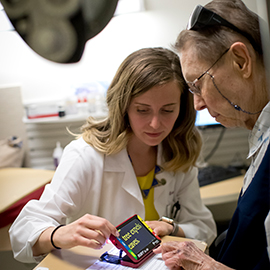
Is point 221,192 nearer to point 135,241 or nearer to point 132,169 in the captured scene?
point 132,169

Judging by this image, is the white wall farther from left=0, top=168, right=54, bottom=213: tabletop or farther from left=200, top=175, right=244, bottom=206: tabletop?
left=200, top=175, right=244, bottom=206: tabletop

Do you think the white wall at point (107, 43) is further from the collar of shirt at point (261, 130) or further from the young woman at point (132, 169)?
the collar of shirt at point (261, 130)

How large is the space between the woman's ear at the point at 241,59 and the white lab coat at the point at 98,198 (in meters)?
0.68

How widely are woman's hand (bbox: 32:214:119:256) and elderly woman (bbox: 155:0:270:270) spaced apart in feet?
0.69

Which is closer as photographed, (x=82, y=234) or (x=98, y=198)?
(x=82, y=234)

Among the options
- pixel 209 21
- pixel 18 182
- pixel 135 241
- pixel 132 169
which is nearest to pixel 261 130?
pixel 209 21

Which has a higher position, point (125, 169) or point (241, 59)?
point (241, 59)

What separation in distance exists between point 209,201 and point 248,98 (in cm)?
122

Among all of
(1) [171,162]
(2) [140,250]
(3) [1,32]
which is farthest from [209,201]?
(3) [1,32]

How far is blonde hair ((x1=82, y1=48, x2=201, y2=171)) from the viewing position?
4.19 feet

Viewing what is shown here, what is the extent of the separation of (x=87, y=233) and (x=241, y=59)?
72cm

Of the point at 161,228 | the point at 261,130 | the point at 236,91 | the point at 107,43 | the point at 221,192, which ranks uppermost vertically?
the point at 107,43

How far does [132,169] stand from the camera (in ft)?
4.50

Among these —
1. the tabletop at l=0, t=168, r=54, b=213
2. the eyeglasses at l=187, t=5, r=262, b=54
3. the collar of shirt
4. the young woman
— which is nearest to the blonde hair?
the young woman
